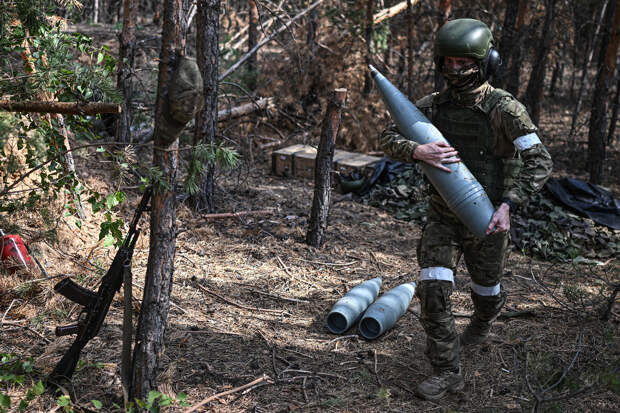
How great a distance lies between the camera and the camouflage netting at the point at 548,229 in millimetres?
6484

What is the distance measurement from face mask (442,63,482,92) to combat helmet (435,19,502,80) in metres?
0.04

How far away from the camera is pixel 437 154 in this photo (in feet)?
10.9

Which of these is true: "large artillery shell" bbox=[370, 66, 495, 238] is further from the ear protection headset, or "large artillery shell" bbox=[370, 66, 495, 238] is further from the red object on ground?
the red object on ground

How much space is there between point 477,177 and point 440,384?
1300 millimetres

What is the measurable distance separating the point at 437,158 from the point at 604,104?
739cm

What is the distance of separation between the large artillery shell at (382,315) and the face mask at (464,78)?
1.71m

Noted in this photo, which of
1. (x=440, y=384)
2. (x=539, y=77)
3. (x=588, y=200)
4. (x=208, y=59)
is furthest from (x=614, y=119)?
(x=440, y=384)

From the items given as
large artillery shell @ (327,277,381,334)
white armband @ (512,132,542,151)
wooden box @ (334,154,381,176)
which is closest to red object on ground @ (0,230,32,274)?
large artillery shell @ (327,277,381,334)

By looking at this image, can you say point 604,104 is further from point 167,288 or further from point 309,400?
point 167,288

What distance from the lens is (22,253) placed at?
438cm

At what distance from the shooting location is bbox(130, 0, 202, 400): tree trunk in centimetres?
249

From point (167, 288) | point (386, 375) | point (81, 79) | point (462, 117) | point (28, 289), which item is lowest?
point (386, 375)

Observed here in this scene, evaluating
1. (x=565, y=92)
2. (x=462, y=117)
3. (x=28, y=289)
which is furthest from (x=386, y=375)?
(x=565, y=92)

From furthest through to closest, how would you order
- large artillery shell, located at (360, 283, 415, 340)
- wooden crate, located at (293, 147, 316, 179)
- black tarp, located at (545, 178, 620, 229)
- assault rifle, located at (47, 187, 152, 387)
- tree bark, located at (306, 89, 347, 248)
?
wooden crate, located at (293, 147, 316, 179) → black tarp, located at (545, 178, 620, 229) → tree bark, located at (306, 89, 347, 248) → large artillery shell, located at (360, 283, 415, 340) → assault rifle, located at (47, 187, 152, 387)
